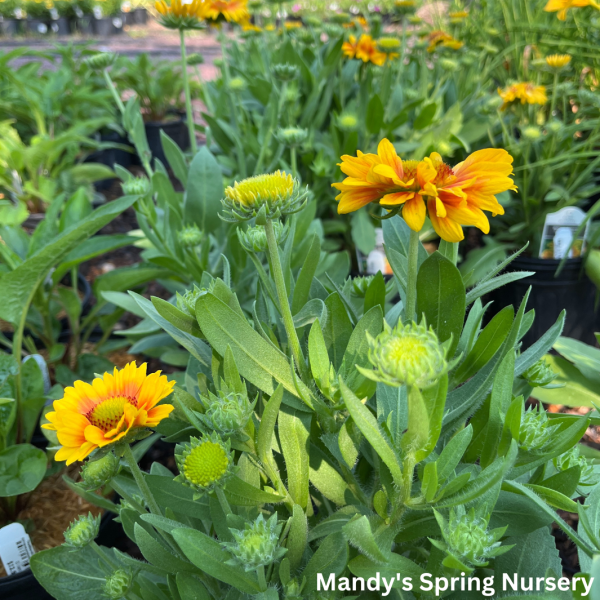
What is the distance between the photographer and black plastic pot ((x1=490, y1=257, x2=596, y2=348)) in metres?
1.52

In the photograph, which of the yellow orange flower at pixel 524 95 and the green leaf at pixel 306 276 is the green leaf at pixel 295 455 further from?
the yellow orange flower at pixel 524 95

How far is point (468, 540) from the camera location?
0.50 metres

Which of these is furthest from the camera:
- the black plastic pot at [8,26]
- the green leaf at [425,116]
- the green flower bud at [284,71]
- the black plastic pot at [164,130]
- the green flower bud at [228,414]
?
the black plastic pot at [8,26]

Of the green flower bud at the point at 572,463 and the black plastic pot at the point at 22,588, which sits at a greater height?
the green flower bud at the point at 572,463

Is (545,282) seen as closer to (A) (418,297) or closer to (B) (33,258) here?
(A) (418,297)

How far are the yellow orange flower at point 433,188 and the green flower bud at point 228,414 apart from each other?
0.77 ft

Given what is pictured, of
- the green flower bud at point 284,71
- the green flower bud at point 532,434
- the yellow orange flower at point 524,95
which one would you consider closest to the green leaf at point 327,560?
the green flower bud at point 532,434

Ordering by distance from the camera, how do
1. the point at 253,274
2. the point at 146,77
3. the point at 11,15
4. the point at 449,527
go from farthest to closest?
the point at 11,15 → the point at 146,77 → the point at 253,274 → the point at 449,527

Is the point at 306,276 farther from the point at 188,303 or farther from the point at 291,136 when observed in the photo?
the point at 291,136

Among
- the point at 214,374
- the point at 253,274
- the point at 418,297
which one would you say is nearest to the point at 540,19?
the point at 253,274

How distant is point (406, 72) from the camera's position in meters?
2.22

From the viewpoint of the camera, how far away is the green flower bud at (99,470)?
610 mm

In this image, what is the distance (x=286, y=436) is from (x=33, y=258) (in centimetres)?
66

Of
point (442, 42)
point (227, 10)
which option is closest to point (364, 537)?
point (227, 10)
